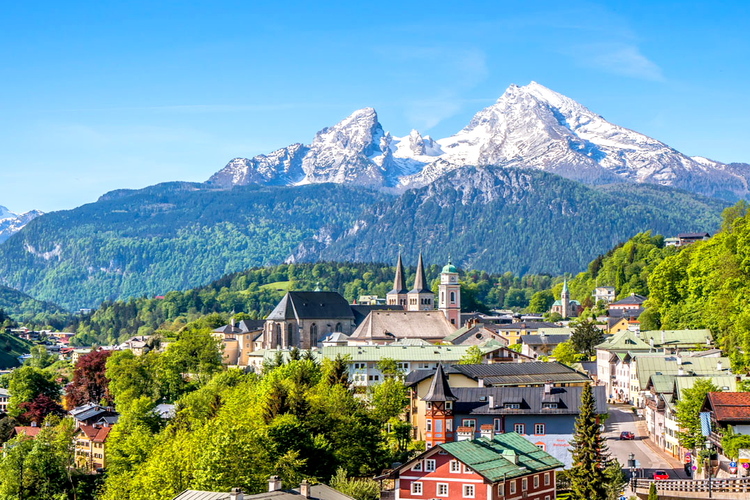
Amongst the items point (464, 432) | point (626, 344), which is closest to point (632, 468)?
point (464, 432)

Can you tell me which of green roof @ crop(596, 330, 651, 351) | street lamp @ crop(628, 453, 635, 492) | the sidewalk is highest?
green roof @ crop(596, 330, 651, 351)

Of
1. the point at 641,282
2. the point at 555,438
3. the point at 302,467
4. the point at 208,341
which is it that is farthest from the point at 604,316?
the point at 302,467

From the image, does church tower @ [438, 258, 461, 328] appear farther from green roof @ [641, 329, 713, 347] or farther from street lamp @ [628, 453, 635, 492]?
street lamp @ [628, 453, 635, 492]

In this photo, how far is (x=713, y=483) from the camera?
55969mm

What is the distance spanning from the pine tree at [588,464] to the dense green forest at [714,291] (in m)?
31.9

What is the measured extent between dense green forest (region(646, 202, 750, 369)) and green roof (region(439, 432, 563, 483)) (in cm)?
3197

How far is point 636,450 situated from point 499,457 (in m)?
20.8

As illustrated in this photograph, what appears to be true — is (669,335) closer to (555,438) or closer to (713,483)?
(555,438)

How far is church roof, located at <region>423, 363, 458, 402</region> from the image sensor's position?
79.4 meters

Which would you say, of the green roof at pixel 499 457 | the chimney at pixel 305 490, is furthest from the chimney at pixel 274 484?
the green roof at pixel 499 457

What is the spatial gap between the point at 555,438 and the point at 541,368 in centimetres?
2291

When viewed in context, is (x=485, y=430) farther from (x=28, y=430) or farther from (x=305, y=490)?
(x=28, y=430)

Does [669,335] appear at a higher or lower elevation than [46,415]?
higher

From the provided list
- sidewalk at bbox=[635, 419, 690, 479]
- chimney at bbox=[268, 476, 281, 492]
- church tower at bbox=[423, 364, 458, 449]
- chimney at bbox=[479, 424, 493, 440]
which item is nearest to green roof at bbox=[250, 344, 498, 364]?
sidewalk at bbox=[635, 419, 690, 479]
